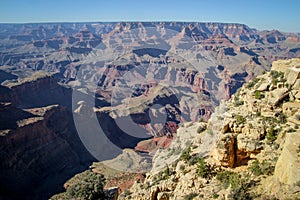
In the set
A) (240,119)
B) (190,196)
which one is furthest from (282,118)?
(190,196)

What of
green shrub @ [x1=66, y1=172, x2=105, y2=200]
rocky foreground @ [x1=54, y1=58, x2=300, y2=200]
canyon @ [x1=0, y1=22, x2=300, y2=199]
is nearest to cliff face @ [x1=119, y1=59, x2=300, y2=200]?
rocky foreground @ [x1=54, y1=58, x2=300, y2=200]

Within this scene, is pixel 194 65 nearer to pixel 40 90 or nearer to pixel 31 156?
pixel 40 90

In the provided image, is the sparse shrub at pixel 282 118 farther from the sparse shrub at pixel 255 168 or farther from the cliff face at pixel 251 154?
the sparse shrub at pixel 255 168

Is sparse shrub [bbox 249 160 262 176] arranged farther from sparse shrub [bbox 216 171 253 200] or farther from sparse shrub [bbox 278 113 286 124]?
sparse shrub [bbox 278 113 286 124]

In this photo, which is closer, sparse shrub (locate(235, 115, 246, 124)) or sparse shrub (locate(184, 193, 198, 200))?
sparse shrub (locate(184, 193, 198, 200))

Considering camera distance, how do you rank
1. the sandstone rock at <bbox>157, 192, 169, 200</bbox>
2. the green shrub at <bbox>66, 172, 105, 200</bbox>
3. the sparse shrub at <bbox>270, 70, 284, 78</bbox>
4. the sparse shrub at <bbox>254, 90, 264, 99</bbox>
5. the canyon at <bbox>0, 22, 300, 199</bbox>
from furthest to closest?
1. the canyon at <bbox>0, 22, 300, 199</bbox>
2. the green shrub at <bbox>66, 172, 105, 200</bbox>
3. the sparse shrub at <bbox>270, 70, 284, 78</bbox>
4. the sparse shrub at <bbox>254, 90, 264, 99</bbox>
5. the sandstone rock at <bbox>157, 192, 169, 200</bbox>

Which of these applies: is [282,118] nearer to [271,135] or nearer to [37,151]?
[271,135]

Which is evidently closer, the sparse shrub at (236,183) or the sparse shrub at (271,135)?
the sparse shrub at (236,183)

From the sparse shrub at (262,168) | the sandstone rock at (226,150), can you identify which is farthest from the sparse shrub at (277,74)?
the sparse shrub at (262,168)
